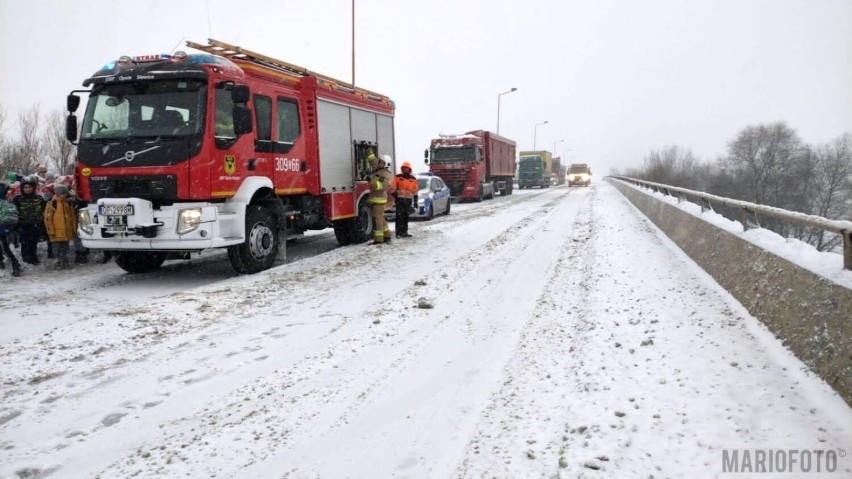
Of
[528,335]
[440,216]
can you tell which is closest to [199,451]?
[528,335]

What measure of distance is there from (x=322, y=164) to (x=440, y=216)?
8.90m

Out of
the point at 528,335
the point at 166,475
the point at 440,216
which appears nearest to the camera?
the point at 166,475

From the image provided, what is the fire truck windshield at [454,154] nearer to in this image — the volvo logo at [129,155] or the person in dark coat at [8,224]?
the person in dark coat at [8,224]

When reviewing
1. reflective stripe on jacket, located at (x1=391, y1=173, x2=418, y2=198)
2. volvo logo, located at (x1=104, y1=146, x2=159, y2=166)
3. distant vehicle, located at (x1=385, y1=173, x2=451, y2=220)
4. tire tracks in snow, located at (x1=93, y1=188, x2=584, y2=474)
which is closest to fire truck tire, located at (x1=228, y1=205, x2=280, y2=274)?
volvo logo, located at (x1=104, y1=146, x2=159, y2=166)

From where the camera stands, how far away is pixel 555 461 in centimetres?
255

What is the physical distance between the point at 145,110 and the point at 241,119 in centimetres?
129

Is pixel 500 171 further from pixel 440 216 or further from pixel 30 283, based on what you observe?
pixel 30 283

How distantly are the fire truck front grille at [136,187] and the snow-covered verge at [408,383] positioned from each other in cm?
135

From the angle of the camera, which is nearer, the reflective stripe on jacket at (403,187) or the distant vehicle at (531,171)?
the reflective stripe on jacket at (403,187)

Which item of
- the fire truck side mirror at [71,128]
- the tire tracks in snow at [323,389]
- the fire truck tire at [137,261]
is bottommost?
the tire tracks in snow at [323,389]

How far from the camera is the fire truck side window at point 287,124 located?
28.1 feet

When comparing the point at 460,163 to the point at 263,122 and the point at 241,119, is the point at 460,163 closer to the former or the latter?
the point at 263,122

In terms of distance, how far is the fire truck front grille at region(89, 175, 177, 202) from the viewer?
674 cm

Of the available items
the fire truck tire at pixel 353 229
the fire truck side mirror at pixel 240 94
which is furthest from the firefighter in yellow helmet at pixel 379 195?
the fire truck side mirror at pixel 240 94
